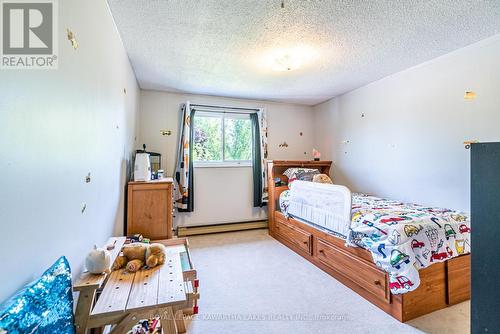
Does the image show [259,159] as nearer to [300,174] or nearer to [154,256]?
[300,174]

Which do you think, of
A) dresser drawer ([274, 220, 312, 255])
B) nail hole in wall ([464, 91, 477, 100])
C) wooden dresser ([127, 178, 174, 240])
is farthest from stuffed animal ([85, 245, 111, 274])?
nail hole in wall ([464, 91, 477, 100])

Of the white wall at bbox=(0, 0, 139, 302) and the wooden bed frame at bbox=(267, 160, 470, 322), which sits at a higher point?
the white wall at bbox=(0, 0, 139, 302)

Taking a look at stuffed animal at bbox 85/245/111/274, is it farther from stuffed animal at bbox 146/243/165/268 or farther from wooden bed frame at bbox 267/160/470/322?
wooden bed frame at bbox 267/160/470/322

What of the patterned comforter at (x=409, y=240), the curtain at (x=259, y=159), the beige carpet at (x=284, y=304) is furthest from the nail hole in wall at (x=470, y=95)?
the curtain at (x=259, y=159)

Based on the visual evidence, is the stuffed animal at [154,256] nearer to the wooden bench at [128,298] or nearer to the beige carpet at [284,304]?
the wooden bench at [128,298]

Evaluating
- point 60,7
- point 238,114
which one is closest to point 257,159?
A: point 238,114

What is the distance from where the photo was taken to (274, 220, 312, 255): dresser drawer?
8.95 feet

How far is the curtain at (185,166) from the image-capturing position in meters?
3.62

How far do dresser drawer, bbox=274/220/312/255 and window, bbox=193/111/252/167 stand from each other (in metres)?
1.27

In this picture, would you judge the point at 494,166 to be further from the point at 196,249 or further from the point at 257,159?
the point at 257,159

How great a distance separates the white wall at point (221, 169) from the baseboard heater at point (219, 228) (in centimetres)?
7

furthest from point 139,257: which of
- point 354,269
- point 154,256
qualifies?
point 354,269
